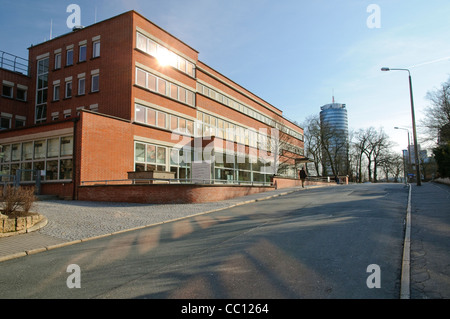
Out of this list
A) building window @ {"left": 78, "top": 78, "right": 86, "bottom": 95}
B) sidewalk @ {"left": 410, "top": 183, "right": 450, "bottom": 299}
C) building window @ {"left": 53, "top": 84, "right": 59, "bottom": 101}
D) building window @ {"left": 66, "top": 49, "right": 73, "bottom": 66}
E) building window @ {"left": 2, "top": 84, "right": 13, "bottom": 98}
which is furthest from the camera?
building window @ {"left": 2, "top": 84, "right": 13, "bottom": 98}

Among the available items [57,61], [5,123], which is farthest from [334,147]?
[5,123]

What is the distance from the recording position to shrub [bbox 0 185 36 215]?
33.3 feet

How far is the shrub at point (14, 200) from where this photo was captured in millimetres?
10141

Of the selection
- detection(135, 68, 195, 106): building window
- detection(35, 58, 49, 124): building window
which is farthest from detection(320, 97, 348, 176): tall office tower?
detection(35, 58, 49, 124): building window

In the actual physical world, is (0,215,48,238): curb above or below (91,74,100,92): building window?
below

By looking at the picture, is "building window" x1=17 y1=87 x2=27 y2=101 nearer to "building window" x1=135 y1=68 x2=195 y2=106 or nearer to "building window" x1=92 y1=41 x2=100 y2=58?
"building window" x1=92 y1=41 x2=100 y2=58

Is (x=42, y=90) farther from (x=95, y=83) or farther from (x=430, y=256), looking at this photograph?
(x=430, y=256)

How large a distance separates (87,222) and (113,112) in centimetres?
1387

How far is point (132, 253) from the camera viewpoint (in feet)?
23.8

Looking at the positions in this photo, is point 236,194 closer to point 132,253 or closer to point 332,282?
point 132,253

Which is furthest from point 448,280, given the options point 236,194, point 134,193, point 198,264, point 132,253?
point 236,194

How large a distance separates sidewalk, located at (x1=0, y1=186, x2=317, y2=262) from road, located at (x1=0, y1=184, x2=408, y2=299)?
686mm

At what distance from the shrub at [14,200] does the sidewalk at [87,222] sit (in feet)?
3.45
